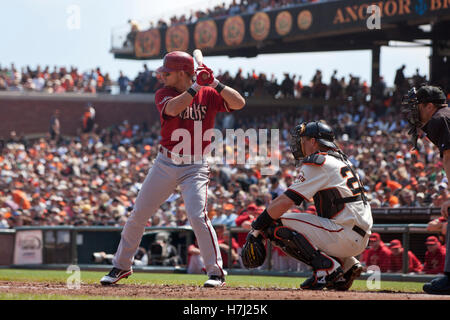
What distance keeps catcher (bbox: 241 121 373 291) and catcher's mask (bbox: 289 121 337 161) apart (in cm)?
16

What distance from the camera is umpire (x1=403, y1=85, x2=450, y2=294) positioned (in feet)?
19.2

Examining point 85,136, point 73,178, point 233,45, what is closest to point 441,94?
point 73,178

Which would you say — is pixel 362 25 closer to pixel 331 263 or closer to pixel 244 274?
pixel 244 274

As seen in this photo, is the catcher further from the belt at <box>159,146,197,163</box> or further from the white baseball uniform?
the belt at <box>159,146,197,163</box>

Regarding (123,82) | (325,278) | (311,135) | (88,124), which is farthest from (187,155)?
(123,82)

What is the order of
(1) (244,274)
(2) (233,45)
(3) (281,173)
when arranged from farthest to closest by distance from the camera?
(2) (233,45), (3) (281,173), (1) (244,274)

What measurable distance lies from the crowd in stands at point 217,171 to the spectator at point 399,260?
961 mm

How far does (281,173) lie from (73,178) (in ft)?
27.0

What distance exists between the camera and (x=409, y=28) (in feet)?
90.8

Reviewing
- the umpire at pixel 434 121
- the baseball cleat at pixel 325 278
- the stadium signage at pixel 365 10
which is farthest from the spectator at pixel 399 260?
the stadium signage at pixel 365 10

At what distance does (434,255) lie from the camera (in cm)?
1020

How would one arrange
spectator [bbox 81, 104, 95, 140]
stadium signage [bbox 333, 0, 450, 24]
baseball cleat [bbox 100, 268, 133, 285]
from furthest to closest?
spectator [bbox 81, 104, 95, 140], stadium signage [bbox 333, 0, 450, 24], baseball cleat [bbox 100, 268, 133, 285]

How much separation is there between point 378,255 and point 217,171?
10364mm

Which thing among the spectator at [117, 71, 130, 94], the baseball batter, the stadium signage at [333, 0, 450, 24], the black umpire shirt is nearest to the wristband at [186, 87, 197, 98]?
the baseball batter
